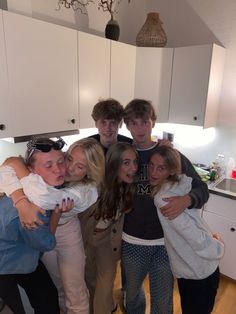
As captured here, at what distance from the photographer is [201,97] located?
2113mm

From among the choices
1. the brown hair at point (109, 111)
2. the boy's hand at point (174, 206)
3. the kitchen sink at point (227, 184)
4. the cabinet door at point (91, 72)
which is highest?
the cabinet door at point (91, 72)

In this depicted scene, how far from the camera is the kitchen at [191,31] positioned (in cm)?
210

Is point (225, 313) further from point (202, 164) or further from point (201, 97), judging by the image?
point (201, 97)

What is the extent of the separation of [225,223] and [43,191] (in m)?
1.71

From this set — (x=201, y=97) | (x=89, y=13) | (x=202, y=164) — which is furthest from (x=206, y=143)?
(x=89, y=13)

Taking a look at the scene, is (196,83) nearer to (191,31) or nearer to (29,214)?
(191,31)

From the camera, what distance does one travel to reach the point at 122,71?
2.11 meters

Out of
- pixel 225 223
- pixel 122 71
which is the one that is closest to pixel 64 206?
pixel 122 71

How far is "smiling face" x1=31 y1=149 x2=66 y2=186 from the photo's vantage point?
1.08m

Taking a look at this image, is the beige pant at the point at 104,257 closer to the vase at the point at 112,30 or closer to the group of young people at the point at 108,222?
the group of young people at the point at 108,222

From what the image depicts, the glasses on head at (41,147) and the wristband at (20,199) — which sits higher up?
the glasses on head at (41,147)

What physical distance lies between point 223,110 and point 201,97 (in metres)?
0.42

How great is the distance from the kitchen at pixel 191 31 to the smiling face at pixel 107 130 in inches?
31.1

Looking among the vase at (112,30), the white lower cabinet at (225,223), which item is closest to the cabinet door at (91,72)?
the vase at (112,30)
